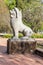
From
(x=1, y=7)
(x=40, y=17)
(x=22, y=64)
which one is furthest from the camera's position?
(x=40, y=17)

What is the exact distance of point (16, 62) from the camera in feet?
20.1

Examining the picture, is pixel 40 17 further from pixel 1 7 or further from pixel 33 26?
pixel 1 7

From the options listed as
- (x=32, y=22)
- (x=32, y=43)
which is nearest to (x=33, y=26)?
(x=32, y=22)

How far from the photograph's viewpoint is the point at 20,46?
26.0ft

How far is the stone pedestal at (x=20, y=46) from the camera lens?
7770 mm

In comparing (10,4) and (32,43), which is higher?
(10,4)

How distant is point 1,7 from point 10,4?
10.1m

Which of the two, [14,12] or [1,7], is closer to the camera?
[14,12]

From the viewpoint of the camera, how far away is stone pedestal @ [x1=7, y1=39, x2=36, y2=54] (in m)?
7.77

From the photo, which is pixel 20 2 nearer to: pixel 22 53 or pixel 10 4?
pixel 10 4

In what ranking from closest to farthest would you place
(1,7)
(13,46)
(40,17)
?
(13,46), (1,7), (40,17)

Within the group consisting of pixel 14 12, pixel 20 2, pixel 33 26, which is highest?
pixel 20 2

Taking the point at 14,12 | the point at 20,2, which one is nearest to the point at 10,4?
the point at 20,2

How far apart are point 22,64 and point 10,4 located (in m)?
27.8
